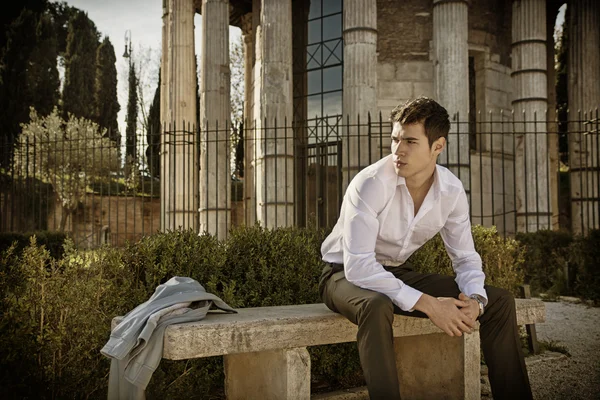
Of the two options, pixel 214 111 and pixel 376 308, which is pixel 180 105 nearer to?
pixel 214 111

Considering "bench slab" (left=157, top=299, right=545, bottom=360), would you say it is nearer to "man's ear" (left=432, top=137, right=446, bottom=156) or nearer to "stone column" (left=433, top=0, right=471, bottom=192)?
"man's ear" (left=432, top=137, right=446, bottom=156)

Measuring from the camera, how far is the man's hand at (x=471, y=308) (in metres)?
3.30

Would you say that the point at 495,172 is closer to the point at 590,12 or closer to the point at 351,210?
the point at 590,12

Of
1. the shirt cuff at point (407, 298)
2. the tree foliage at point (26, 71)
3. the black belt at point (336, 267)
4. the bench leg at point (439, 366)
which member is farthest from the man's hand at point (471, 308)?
the tree foliage at point (26, 71)

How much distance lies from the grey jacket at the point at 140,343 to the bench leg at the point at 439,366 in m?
1.66

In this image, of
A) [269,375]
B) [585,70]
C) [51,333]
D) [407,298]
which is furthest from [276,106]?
[407,298]

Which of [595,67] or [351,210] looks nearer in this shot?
[351,210]

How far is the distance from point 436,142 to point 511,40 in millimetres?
12829

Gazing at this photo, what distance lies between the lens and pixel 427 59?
45.6ft

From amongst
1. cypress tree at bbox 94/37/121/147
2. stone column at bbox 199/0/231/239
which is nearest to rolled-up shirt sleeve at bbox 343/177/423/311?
stone column at bbox 199/0/231/239

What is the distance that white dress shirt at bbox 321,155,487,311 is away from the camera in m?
3.33

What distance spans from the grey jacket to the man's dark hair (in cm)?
163

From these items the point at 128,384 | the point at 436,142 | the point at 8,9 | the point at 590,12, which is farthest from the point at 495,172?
the point at 8,9

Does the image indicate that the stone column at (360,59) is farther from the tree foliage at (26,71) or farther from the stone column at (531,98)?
the tree foliage at (26,71)
